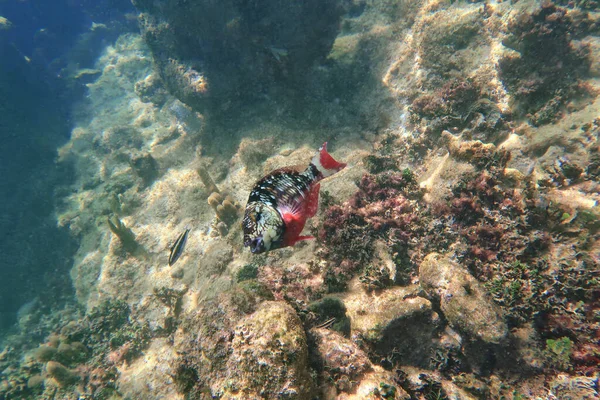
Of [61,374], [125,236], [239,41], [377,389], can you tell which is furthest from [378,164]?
[61,374]

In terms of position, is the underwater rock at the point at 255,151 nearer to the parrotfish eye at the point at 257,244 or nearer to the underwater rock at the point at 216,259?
the underwater rock at the point at 216,259

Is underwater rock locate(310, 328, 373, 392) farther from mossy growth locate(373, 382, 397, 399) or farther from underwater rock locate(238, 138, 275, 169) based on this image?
underwater rock locate(238, 138, 275, 169)

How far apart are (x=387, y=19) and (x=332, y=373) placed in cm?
1127

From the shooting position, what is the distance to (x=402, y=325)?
335cm

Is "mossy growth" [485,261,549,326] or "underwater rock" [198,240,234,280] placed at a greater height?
"underwater rock" [198,240,234,280]

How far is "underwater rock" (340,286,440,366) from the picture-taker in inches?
130

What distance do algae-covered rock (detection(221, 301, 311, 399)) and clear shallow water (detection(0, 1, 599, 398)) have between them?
2cm

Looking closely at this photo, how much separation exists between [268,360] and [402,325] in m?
1.87

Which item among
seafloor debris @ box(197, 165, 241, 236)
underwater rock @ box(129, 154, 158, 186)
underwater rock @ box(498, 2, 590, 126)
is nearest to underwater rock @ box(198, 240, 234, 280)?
seafloor debris @ box(197, 165, 241, 236)

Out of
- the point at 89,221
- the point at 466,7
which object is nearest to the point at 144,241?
the point at 89,221

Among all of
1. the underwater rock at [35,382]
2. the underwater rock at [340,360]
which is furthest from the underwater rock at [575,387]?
the underwater rock at [35,382]

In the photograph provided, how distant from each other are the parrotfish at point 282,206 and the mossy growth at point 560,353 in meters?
3.20

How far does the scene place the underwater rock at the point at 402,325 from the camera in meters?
3.30

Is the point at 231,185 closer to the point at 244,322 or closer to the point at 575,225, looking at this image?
the point at 244,322
